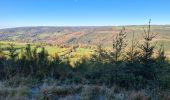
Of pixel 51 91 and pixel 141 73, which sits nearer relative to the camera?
pixel 51 91

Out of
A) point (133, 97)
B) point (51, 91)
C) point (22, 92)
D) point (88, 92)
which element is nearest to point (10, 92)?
point (22, 92)

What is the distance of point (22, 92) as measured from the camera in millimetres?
5793

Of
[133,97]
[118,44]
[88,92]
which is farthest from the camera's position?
[118,44]

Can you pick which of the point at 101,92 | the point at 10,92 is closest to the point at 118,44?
the point at 101,92

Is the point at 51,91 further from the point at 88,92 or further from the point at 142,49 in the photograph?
the point at 142,49

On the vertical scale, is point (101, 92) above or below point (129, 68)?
above

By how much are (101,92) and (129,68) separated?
1081cm

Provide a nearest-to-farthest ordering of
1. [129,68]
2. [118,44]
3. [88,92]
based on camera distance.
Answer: [88,92]
[118,44]
[129,68]

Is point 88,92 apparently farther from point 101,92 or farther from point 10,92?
point 10,92

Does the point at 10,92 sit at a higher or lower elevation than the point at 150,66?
higher

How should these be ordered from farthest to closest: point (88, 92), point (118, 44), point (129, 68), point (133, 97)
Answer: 1. point (129, 68)
2. point (118, 44)
3. point (88, 92)
4. point (133, 97)

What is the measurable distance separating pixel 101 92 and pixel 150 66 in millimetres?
Result: 10726

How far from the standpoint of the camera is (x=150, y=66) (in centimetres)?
1631

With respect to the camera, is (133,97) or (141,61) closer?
(133,97)
